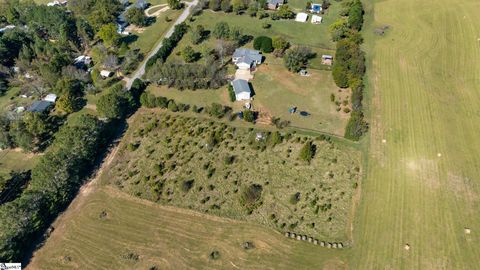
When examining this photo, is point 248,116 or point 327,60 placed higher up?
point 327,60

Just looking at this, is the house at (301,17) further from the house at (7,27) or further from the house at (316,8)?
the house at (7,27)

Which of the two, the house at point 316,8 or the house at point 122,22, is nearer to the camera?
the house at point 122,22

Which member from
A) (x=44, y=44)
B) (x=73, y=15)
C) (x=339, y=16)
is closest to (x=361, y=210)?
(x=339, y=16)

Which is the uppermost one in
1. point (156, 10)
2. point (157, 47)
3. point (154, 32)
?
point (156, 10)

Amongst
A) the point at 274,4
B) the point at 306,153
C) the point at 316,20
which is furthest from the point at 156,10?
the point at 306,153

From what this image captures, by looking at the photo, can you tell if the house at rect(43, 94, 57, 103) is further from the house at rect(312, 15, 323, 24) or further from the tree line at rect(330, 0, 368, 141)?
the house at rect(312, 15, 323, 24)

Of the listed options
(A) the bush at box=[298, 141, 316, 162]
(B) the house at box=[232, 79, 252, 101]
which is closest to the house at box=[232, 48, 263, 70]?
(B) the house at box=[232, 79, 252, 101]

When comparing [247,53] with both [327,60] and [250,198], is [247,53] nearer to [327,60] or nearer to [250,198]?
[327,60]

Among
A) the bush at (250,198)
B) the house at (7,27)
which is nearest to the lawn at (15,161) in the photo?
the bush at (250,198)
